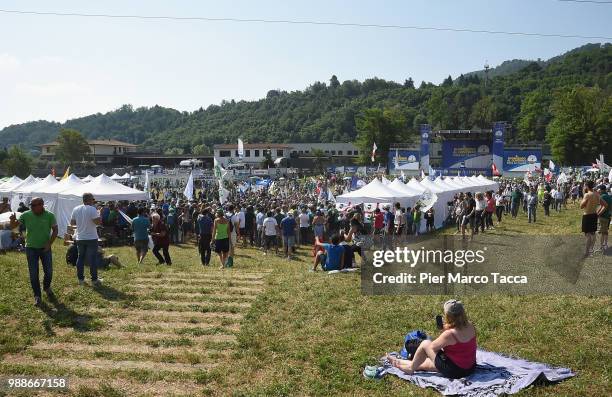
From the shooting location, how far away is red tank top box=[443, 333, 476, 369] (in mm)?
4941

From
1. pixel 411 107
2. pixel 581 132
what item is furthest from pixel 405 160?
pixel 411 107

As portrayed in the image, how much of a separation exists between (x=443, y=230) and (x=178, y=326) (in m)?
15.7

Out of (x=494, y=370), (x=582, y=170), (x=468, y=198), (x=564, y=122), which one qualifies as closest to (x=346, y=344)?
(x=494, y=370)

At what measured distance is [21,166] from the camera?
68.6m

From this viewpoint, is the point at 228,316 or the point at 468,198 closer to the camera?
the point at 228,316

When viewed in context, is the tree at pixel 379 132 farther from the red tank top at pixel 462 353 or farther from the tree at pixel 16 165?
the red tank top at pixel 462 353

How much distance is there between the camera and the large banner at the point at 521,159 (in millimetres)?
49562

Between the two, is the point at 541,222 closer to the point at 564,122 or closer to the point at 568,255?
the point at 568,255

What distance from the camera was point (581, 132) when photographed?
65.7 m

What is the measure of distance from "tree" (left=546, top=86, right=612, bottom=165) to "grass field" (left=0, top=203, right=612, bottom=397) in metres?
66.5

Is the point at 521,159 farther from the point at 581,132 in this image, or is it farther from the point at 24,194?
the point at 24,194

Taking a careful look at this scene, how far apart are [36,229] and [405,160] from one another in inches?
2135

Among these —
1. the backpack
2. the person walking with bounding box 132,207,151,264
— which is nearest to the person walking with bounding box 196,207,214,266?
the person walking with bounding box 132,207,151,264

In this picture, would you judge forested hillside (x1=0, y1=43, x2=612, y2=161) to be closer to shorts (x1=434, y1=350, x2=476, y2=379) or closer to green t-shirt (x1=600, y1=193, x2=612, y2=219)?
green t-shirt (x1=600, y1=193, x2=612, y2=219)
